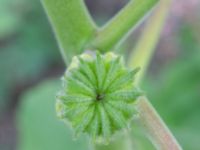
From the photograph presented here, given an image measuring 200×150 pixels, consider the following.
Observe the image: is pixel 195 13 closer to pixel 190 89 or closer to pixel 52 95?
pixel 190 89

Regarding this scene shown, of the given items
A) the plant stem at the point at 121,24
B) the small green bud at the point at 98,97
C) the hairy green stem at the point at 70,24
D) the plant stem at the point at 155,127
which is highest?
the hairy green stem at the point at 70,24

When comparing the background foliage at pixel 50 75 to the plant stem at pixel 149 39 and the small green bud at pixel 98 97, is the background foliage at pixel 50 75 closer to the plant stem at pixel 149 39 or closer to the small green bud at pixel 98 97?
the plant stem at pixel 149 39

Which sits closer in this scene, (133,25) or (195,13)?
(133,25)

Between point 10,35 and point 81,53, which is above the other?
point 10,35

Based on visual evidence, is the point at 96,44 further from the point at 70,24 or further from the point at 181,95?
the point at 181,95

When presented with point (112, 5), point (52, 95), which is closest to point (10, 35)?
point (112, 5)

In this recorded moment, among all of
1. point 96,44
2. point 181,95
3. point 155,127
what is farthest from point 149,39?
point 181,95

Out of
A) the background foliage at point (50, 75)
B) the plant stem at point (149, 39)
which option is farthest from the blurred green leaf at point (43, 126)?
the plant stem at point (149, 39)
